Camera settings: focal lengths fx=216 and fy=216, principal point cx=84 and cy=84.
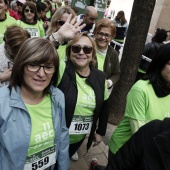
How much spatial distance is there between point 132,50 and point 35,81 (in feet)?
8.33

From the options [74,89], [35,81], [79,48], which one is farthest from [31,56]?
[79,48]

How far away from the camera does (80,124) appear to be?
91.9 inches

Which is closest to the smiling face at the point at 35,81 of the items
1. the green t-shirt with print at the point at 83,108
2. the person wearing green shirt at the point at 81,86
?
the person wearing green shirt at the point at 81,86

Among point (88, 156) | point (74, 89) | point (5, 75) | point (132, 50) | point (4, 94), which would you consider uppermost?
point (4, 94)

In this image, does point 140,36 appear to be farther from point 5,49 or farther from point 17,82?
point 17,82

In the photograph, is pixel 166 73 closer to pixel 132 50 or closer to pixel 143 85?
pixel 143 85

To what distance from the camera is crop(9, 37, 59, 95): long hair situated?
155cm

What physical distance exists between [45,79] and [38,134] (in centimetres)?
42

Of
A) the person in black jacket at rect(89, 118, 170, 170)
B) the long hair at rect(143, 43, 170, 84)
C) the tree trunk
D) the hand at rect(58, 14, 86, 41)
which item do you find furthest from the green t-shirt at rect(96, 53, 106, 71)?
the person in black jacket at rect(89, 118, 170, 170)

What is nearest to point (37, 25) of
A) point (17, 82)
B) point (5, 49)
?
point (5, 49)

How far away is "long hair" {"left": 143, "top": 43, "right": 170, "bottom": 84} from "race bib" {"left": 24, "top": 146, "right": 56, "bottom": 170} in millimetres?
1045

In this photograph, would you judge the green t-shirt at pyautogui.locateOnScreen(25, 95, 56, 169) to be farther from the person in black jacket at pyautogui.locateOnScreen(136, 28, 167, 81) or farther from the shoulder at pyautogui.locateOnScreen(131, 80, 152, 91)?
the person in black jacket at pyautogui.locateOnScreen(136, 28, 167, 81)

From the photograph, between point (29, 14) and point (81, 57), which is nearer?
point (81, 57)

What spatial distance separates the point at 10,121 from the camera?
1.50m
